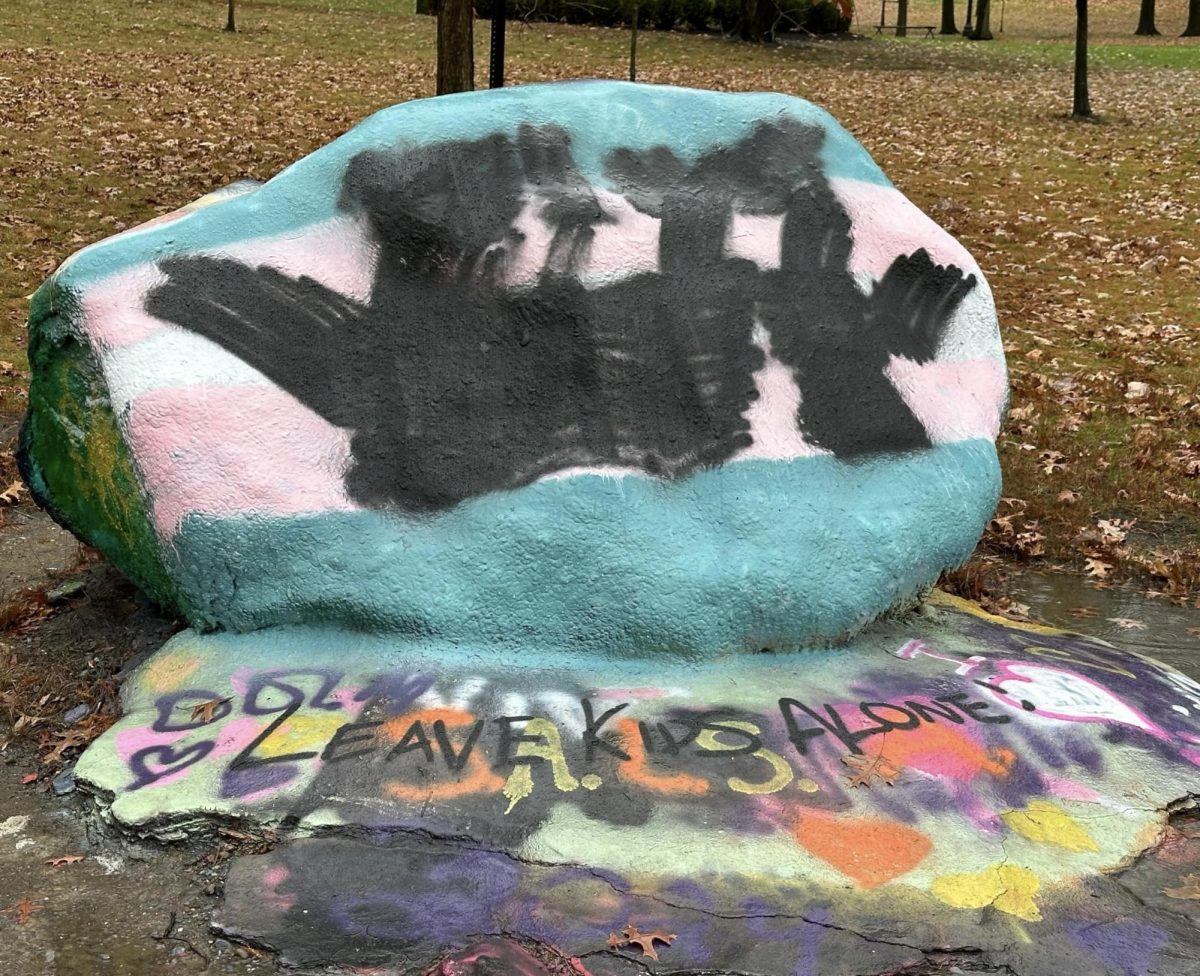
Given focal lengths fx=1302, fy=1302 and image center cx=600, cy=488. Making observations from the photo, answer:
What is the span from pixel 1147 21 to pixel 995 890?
41.0m

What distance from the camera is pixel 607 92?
4.83m

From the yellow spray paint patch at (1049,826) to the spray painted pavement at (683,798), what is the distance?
0.03ft

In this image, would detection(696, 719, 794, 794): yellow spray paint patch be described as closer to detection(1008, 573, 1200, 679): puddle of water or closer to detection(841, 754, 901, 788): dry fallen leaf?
detection(841, 754, 901, 788): dry fallen leaf

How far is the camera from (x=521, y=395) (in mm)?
4488

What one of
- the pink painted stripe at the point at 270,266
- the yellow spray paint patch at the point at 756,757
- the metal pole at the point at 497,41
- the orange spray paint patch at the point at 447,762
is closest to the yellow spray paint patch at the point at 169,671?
the orange spray paint patch at the point at 447,762

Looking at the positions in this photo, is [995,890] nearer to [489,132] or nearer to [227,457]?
[227,457]

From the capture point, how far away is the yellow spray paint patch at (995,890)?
3.33m

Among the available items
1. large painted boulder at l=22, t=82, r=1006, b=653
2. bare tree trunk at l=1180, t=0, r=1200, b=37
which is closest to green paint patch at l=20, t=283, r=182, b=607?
large painted boulder at l=22, t=82, r=1006, b=653

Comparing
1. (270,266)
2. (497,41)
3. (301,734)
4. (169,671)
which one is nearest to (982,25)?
(497,41)

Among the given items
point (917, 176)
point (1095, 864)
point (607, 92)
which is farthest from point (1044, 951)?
point (917, 176)

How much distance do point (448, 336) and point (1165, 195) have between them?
11.9m

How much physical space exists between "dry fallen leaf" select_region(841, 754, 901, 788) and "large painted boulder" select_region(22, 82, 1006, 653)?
635 millimetres

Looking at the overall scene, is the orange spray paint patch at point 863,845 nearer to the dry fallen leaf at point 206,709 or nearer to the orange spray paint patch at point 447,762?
the orange spray paint patch at point 447,762

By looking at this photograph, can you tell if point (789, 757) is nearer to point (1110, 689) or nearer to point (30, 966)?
point (1110, 689)
